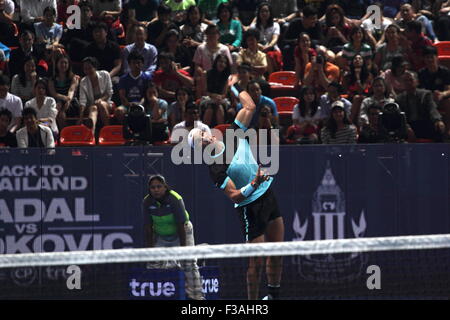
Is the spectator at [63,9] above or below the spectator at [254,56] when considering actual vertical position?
above

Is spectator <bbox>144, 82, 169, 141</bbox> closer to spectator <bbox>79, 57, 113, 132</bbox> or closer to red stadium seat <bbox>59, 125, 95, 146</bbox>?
spectator <bbox>79, 57, 113, 132</bbox>

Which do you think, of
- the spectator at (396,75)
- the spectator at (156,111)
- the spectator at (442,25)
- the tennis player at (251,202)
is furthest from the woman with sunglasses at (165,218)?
the spectator at (442,25)

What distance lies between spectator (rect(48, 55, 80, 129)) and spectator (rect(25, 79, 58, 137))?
387 mm

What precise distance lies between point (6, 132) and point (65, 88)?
65.6 inches

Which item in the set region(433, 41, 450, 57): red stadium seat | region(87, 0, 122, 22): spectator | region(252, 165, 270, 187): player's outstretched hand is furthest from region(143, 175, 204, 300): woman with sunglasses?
region(433, 41, 450, 57): red stadium seat

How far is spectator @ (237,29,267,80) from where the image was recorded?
588 inches

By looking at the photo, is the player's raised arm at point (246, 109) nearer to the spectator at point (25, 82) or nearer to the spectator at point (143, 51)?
the spectator at point (143, 51)

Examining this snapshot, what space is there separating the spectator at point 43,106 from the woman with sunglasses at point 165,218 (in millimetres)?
2857

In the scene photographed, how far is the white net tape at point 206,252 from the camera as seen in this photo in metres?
6.49

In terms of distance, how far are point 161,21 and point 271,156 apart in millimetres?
4747

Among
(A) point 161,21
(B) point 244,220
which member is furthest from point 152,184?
(A) point 161,21
